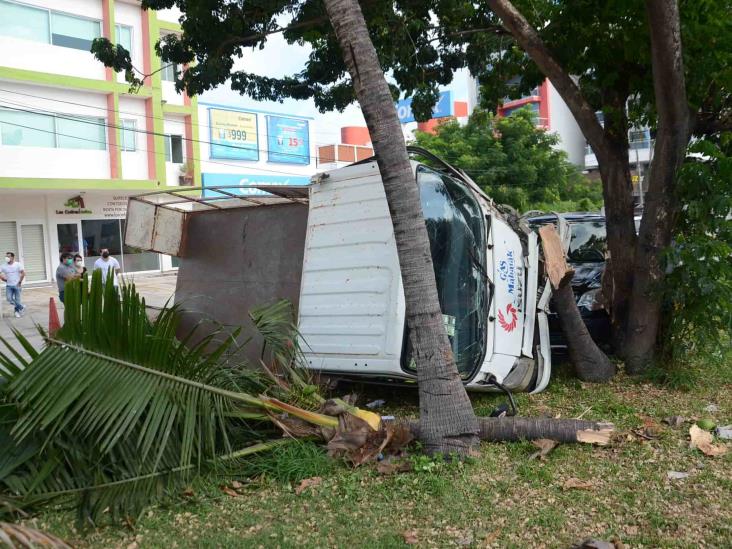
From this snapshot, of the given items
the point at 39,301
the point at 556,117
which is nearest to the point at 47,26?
the point at 39,301

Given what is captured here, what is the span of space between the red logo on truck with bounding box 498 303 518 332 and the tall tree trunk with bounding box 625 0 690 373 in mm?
1437

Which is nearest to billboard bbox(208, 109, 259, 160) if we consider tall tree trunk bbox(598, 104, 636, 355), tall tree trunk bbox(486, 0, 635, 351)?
tall tree trunk bbox(486, 0, 635, 351)

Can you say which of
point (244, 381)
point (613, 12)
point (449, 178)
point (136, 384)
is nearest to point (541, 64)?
point (613, 12)

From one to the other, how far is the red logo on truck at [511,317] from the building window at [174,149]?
2381 cm

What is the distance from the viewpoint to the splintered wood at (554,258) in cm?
688

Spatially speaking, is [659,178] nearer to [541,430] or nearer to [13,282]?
[541,430]

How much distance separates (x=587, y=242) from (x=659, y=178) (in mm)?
2683

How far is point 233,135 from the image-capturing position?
31.0m

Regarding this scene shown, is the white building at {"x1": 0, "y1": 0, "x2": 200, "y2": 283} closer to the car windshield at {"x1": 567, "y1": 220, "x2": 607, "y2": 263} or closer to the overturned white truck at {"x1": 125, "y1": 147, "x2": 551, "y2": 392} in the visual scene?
the overturned white truck at {"x1": 125, "y1": 147, "x2": 551, "y2": 392}

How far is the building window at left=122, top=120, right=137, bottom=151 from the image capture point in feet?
85.5

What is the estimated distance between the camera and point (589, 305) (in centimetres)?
823

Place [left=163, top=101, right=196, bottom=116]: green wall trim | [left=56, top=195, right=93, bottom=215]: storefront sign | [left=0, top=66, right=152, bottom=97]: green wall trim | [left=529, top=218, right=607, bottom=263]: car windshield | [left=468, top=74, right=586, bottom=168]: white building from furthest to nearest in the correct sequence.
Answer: [left=468, top=74, right=586, bottom=168]: white building
[left=163, top=101, right=196, bottom=116]: green wall trim
[left=56, top=195, right=93, bottom=215]: storefront sign
[left=0, top=66, right=152, bottom=97]: green wall trim
[left=529, top=218, right=607, bottom=263]: car windshield

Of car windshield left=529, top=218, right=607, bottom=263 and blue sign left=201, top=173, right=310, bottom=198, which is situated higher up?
blue sign left=201, top=173, right=310, bottom=198

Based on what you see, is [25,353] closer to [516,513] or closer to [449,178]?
[516,513]
